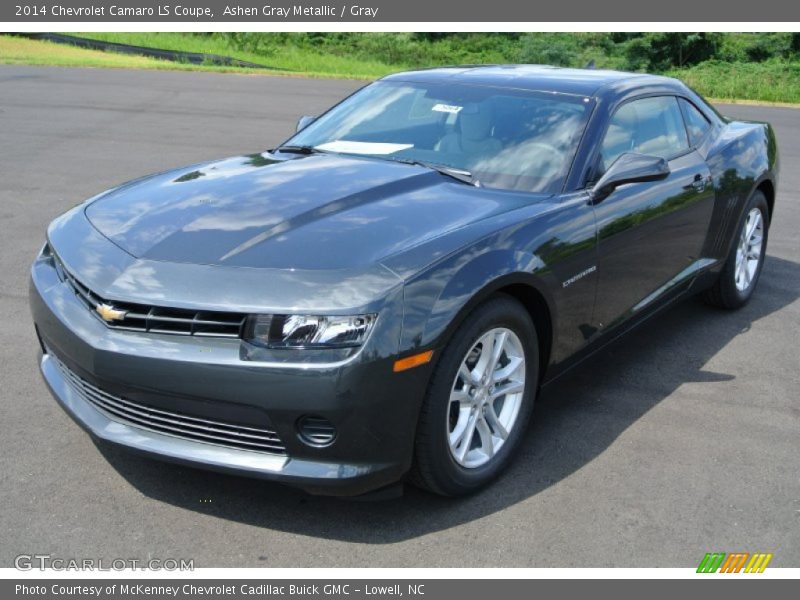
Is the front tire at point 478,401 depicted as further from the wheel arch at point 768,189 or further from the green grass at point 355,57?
the green grass at point 355,57

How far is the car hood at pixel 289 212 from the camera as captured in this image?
328cm

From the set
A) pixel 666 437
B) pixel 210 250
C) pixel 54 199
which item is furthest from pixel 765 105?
pixel 210 250

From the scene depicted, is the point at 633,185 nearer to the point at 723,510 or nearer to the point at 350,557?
the point at 723,510

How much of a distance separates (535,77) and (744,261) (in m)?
2.19

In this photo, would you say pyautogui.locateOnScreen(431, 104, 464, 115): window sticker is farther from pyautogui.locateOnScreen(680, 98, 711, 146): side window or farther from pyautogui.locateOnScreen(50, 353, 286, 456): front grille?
pyautogui.locateOnScreen(50, 353, 286, 456): front grille

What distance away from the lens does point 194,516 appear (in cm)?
333

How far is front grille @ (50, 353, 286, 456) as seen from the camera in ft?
10.1

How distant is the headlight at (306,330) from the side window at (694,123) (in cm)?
321

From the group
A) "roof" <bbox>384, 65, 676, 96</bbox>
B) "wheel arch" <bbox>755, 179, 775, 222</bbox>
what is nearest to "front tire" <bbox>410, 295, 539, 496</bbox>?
"roof" <bbox>384, 65, 676, 96</bbox>

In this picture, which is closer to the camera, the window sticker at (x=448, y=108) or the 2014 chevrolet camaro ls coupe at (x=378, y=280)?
the 2014 chevrolet camaro ls coupe at (x=378, y=280)

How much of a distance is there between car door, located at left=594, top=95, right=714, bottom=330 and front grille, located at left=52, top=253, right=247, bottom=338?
1.86 m

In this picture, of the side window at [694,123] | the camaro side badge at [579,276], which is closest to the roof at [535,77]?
the side window at [694,123]

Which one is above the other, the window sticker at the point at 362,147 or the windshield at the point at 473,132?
the windshield at the point at 473,132

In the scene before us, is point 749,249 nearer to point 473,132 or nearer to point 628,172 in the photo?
point 628,172
